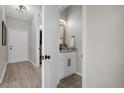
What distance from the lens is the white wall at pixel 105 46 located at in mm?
1405

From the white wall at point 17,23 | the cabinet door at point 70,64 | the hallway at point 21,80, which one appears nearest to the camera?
the hallway at point 21,80

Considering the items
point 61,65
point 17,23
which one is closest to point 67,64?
point 61,65

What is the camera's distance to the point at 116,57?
1432 mm

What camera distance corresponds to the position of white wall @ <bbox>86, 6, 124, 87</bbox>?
1405 millimetres

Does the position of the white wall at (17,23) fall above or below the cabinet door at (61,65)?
above

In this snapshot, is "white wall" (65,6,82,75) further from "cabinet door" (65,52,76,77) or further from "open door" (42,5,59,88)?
"open door" (42,5,59,88)

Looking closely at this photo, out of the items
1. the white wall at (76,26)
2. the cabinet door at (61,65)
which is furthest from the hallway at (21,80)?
the white wall at (76,26)

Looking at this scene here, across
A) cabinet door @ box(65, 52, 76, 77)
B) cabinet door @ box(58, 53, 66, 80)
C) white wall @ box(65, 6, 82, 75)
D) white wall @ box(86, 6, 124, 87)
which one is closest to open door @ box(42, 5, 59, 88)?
white wall @ box(86, 6, 124, 87)

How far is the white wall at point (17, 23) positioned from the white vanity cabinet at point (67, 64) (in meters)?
4.08

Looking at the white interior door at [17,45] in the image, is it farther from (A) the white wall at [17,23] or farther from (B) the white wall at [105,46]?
(B) the white wall at [105,46]

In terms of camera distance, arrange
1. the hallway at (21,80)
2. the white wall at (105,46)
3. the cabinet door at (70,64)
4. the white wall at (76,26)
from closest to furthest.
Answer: the white wall at (105,46) → the hallway at (21,80) → the cabinet door at (70,64) → the white wall at (76,26)

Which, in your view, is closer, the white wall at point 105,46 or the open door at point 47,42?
the white wall at point 105,46
